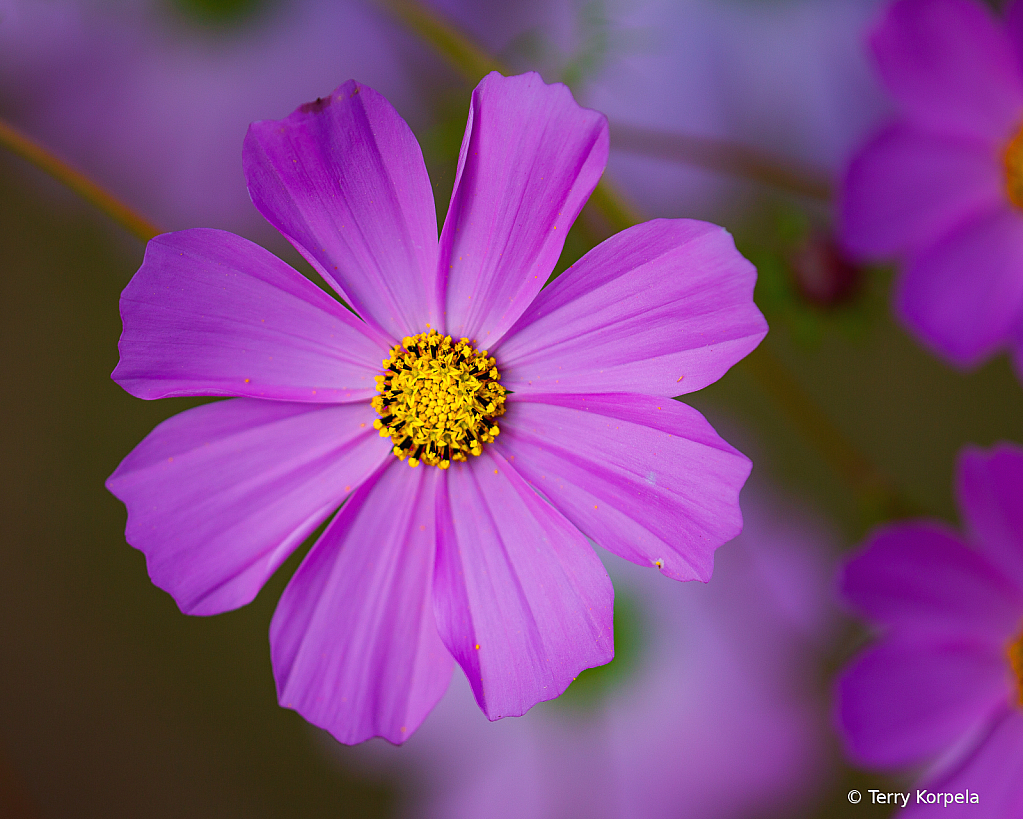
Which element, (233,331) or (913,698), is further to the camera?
(913,698)

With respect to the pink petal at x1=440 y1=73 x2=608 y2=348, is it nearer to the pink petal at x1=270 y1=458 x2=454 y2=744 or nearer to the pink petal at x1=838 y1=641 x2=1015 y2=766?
the pink petal at x1=270 y1=458 x2=454 y2=744

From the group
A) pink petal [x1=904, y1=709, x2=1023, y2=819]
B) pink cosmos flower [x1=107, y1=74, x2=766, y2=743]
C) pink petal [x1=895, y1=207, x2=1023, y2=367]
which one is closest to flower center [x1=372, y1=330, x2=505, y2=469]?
pink cosmos flower [x1=107, y1=74, x2=766, y2=743]

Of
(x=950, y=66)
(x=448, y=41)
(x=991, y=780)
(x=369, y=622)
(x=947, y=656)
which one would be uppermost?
(x=448, y=41)

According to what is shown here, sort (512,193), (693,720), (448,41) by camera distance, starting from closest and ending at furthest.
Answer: (512,193) → (448,41) → (693,720)

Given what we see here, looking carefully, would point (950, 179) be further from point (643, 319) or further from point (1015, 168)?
point (643, 319)

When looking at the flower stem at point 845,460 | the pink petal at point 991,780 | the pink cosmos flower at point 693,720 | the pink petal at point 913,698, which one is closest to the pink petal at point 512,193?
the flower stem at point 845,460

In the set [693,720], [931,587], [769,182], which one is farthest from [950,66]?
[693,720]
